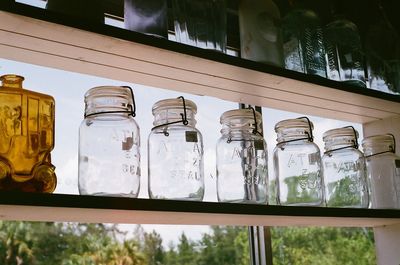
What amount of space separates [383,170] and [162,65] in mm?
794

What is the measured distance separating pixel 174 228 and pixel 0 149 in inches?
24.1

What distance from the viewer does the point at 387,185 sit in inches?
62.4

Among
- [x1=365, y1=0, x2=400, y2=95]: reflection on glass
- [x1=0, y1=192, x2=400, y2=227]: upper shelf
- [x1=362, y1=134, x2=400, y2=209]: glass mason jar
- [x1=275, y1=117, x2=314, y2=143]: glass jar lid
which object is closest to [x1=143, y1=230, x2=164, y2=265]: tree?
[x1=0, y1=192, x2=400, y2=227]: upper shelf

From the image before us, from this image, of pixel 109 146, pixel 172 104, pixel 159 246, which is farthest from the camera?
pixel 159 246

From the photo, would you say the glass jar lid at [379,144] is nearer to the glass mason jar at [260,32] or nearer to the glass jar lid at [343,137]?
the glass jar lid at [343,137]

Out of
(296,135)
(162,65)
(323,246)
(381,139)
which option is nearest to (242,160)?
(296,135)

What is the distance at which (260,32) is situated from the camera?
1.45m

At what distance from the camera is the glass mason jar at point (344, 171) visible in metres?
1.52

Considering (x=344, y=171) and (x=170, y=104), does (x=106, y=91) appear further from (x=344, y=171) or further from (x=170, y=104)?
(x=344, y=171)

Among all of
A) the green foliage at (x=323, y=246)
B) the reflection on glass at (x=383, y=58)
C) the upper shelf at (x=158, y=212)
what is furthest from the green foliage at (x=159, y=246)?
the reflection on glass at (x=383, y=58)

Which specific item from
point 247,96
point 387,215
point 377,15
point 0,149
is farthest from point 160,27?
point 377,15

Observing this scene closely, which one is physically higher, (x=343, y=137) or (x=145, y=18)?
(x=145, y=18)

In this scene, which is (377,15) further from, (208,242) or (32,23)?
(32,23)

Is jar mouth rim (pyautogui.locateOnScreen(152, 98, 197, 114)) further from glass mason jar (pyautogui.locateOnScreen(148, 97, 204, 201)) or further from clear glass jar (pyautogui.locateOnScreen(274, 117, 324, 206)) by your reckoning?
clear glass jar (pyautogui.locateOnScreen(274, 117, 324, 206))
